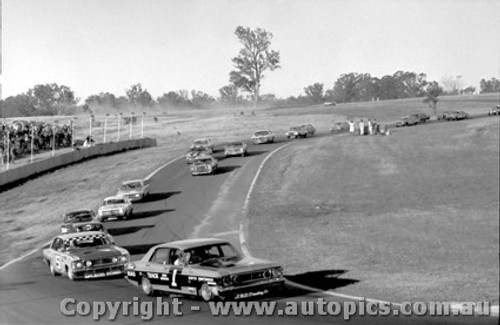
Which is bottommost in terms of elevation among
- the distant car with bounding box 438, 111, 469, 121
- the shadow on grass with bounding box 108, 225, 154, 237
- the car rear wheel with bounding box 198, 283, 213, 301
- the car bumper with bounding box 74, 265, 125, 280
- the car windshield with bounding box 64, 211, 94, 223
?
the shadow on grass with bounding box 108, 225, 154, 237

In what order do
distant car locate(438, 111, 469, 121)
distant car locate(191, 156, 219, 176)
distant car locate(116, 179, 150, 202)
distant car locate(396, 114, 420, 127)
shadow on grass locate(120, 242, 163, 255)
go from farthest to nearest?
distant car locate(396, 114, 420, 127)
distant car locate(438, 111, 469, 121)
distant car locate(191, 156, 219, 176)
distant car locate(116, 179, 150, 202)
shadow on grass locate(120, 242, 163, 255)

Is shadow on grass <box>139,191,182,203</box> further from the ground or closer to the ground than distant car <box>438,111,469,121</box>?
closer to the ground

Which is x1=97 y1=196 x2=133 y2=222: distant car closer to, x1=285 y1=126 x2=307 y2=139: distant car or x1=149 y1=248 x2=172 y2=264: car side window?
x1=149 y1=248 x2=172 y2=264: car side window

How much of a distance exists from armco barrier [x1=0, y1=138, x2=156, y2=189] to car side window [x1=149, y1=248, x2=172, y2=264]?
42672 millimetres

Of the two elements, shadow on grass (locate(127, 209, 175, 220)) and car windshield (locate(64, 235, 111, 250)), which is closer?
car windshield (locate(64, 235, 111, 250))

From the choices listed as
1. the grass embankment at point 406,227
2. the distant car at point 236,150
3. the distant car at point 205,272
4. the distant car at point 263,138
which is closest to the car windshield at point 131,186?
the grass embankment at point 406,227

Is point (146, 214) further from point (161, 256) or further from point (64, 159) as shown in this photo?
point (64, 159)

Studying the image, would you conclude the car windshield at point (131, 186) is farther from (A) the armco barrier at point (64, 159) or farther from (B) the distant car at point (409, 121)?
(B) the distant car at point (409, 121)

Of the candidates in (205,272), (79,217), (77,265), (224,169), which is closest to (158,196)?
(224,169)

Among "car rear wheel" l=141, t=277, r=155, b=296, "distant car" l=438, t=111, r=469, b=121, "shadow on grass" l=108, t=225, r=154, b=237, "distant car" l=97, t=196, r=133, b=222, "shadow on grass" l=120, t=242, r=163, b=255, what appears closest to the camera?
"car rear wheel" l=141, t=277, r=155, b=296

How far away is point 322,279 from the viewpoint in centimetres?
2031

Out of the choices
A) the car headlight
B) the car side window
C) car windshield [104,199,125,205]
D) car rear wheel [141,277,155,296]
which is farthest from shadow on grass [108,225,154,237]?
the car side window

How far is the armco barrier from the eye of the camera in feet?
197

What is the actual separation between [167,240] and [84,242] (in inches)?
361
